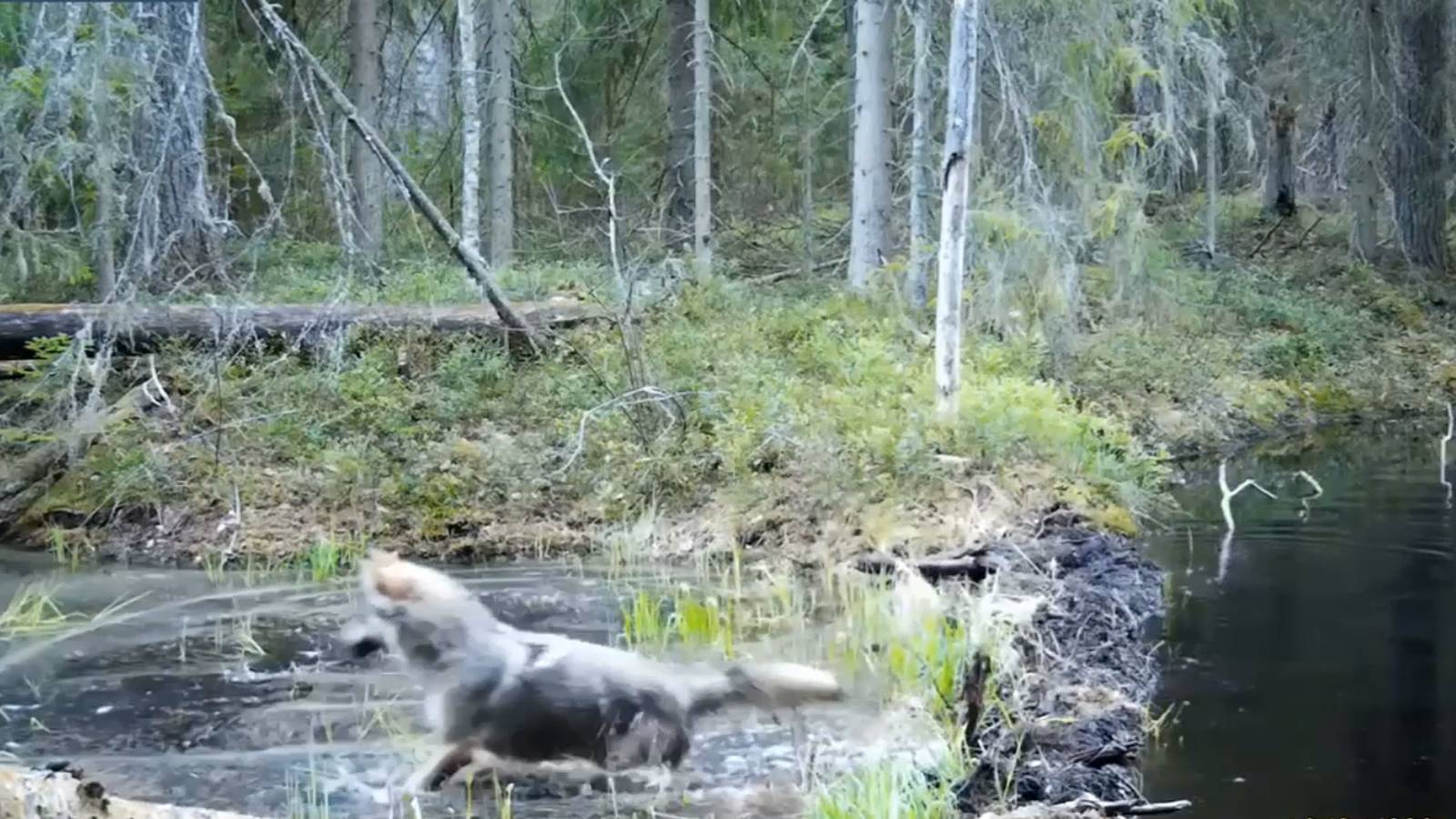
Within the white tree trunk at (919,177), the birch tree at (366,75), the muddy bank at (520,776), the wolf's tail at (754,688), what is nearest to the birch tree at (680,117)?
the birch tree at (366,75)

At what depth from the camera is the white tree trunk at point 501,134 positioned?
19922mm

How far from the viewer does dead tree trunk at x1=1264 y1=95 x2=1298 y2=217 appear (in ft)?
93.0

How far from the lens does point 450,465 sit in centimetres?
1228

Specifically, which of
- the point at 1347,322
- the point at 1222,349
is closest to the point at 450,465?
the point at 1222,349

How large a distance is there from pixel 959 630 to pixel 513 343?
765 centimetres

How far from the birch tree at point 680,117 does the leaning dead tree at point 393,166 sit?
367 inches

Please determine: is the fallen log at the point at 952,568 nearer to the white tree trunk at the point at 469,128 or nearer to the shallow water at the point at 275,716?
the shallow water at the point at 275,716

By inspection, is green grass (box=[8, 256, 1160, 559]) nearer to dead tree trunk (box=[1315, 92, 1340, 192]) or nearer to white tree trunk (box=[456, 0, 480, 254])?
white tree trunk (box=[456, 0, 480, 254])

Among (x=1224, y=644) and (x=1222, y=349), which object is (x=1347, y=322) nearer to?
(x=1222, y=349)

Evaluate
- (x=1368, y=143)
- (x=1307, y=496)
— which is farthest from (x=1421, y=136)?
(x=1307, y=496)

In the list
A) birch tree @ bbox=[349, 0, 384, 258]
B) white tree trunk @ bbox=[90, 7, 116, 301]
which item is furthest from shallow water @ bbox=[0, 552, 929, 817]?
birch tree @ bbox=[349, 0, 384, 258]

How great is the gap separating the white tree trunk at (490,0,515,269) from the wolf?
Answer: 14421 mm

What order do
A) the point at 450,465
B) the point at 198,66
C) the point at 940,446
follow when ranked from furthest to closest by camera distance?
the point at 450,465 → the point at 940,446 → the point at 198,66

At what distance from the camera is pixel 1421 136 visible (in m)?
25.5
